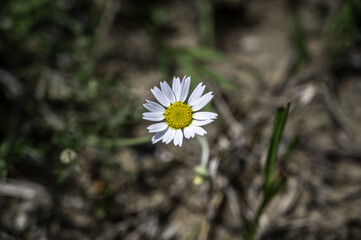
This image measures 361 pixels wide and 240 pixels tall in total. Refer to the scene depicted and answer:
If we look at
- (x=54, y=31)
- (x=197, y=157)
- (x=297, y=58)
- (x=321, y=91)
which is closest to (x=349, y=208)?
(x=321, y=91)

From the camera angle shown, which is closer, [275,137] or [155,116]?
[275,137]

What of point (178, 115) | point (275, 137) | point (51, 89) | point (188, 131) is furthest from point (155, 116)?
point (51, 89)

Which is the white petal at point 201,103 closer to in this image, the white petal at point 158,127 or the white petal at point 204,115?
the white petal at point 204,115

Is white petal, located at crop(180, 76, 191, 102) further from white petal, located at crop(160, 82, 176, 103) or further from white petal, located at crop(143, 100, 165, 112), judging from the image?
white petal, located at crop(143, 100, 165, 112)

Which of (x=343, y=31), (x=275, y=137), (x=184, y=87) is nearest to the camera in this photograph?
(x=275, y=137)

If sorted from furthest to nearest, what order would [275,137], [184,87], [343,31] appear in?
[343,31] < [184,87] < [275,137]

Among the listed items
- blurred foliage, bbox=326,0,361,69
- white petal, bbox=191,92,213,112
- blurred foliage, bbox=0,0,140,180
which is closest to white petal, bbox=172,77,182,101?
white petal, bbox=191,92,213,112

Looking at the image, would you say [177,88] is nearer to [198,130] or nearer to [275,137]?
[198,130]
